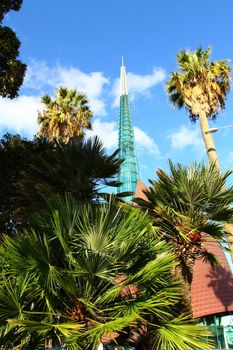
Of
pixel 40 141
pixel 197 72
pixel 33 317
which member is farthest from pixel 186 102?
pixel 33 317

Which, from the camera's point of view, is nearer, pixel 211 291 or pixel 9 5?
pixel 9 5

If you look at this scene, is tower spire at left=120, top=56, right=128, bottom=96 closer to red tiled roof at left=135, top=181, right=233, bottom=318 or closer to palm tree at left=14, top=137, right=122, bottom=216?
red tiled roof at left=135, top=181, right=233, bottom=318

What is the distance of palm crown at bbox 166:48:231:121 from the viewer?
62.5ft

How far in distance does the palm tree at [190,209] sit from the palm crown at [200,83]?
8769mm

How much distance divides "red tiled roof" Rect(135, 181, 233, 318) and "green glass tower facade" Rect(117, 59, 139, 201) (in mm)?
44338

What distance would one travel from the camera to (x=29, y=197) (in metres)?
11.4

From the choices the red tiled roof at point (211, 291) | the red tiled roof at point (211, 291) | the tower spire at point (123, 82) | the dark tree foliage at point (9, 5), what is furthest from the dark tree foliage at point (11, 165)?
the tower spire at point (123, 82)

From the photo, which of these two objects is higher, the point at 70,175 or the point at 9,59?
the point at 9,59

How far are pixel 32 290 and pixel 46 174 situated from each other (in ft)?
15.1

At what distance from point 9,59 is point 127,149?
63132 mm

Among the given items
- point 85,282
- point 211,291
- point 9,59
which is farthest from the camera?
point 211,291

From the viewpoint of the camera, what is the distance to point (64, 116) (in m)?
25.1

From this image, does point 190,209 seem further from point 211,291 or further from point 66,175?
point 211,291

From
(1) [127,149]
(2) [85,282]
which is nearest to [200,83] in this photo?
(2) [85,282]
